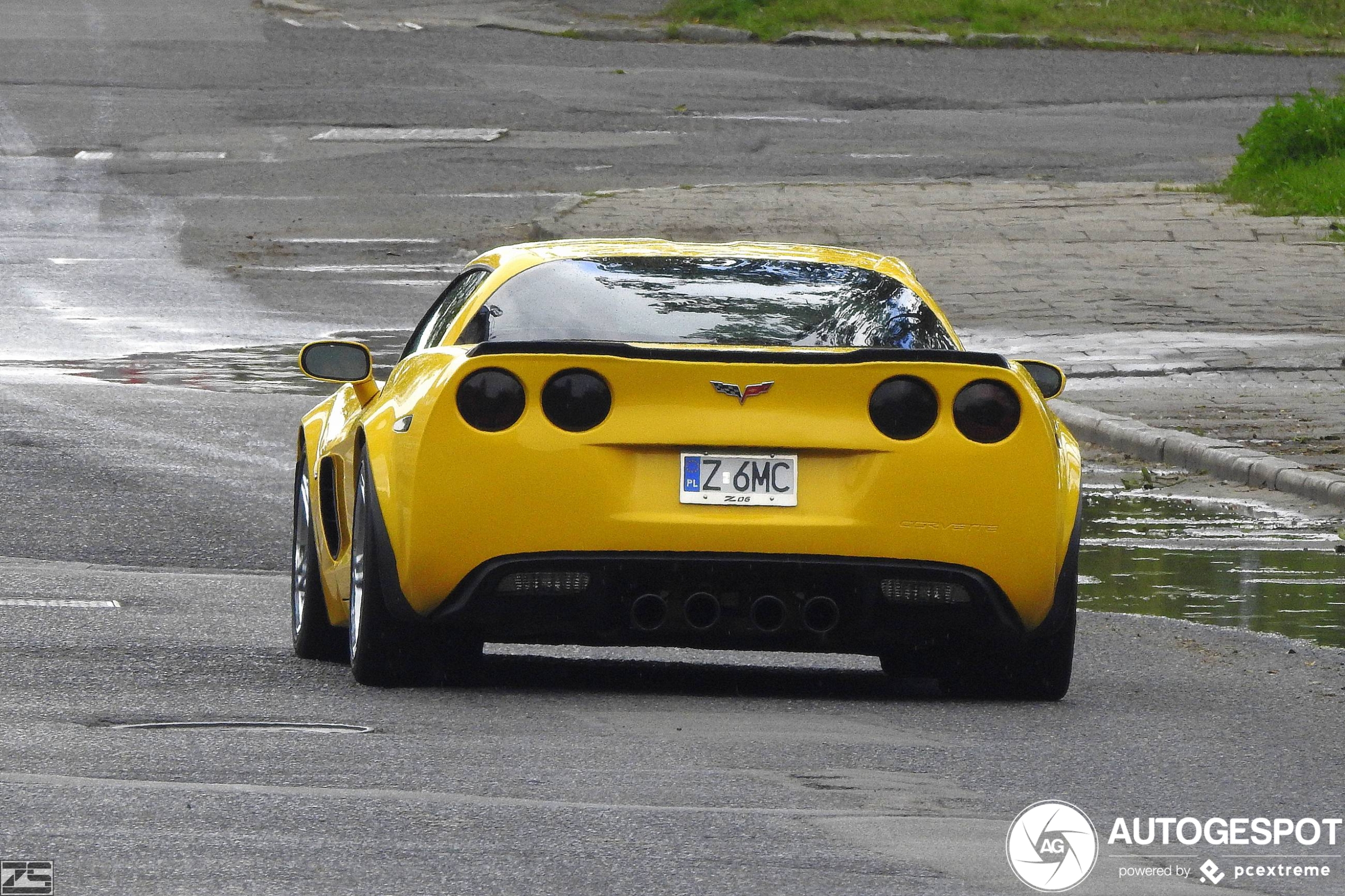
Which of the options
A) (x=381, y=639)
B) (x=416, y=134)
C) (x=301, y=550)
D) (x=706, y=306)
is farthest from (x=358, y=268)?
(x=381, y=639)

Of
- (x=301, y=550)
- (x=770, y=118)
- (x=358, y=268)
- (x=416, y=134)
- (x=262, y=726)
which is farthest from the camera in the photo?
(x=770, y=118)

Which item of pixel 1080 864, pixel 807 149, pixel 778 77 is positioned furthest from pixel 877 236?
pixel 1080 864

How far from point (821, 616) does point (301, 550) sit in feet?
7.14

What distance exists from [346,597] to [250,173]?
22.1 metres

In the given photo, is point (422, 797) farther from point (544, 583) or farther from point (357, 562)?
point (357, 562)

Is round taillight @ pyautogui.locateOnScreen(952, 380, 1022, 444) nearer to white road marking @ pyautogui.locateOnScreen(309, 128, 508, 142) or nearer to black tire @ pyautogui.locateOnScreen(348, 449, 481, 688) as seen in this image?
black tire @ pyautogui.locateOnScreen(348, 449, 481, 688)

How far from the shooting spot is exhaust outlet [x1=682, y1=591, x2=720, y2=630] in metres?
6.92

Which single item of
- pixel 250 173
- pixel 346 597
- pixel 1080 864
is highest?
pixel 1080 864

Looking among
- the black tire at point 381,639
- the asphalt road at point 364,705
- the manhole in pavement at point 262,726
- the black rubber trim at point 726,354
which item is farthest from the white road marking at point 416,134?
the manhole in pavement at point 262,726

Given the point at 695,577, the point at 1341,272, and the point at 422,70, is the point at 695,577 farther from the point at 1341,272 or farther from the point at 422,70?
the point at 422,70

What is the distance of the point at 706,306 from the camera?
762cm

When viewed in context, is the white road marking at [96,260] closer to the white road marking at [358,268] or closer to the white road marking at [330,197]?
the white road marking at [358,268]

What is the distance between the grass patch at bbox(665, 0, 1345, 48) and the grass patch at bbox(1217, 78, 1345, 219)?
31.6 ft

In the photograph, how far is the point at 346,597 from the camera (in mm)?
7660
